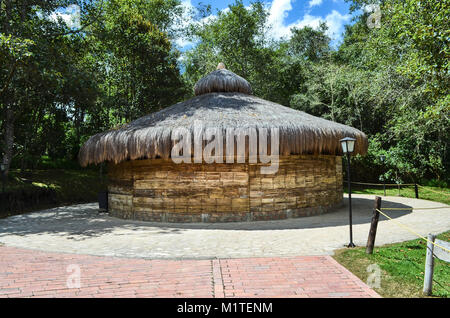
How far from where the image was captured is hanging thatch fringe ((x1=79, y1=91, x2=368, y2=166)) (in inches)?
318

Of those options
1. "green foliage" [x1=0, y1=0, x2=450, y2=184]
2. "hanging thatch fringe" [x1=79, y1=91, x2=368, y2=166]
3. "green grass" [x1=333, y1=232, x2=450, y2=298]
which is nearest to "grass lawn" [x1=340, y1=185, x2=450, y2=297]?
"green grass" [x1=333, y1=232, x2=450, y2=298]

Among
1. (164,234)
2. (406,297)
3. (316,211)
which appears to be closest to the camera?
(406,297)

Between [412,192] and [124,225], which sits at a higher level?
[412,192]

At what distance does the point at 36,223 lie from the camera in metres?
8.84

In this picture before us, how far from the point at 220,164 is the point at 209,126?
3.76 feet

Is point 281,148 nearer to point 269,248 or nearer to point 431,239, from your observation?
point 269,248

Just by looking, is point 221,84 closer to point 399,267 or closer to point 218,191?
point 218,191

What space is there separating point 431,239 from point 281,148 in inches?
191

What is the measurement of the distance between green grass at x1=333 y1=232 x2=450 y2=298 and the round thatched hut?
3542 millimetres

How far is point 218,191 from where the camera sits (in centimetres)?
834

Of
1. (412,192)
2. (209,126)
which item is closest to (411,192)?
(412,192)

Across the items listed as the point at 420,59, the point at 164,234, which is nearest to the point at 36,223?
the point at 164,234

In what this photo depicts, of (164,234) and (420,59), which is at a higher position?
(420,59)

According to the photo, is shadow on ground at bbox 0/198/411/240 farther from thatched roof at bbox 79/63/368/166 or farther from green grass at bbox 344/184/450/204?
green grass at bbox 344/184/450/204
